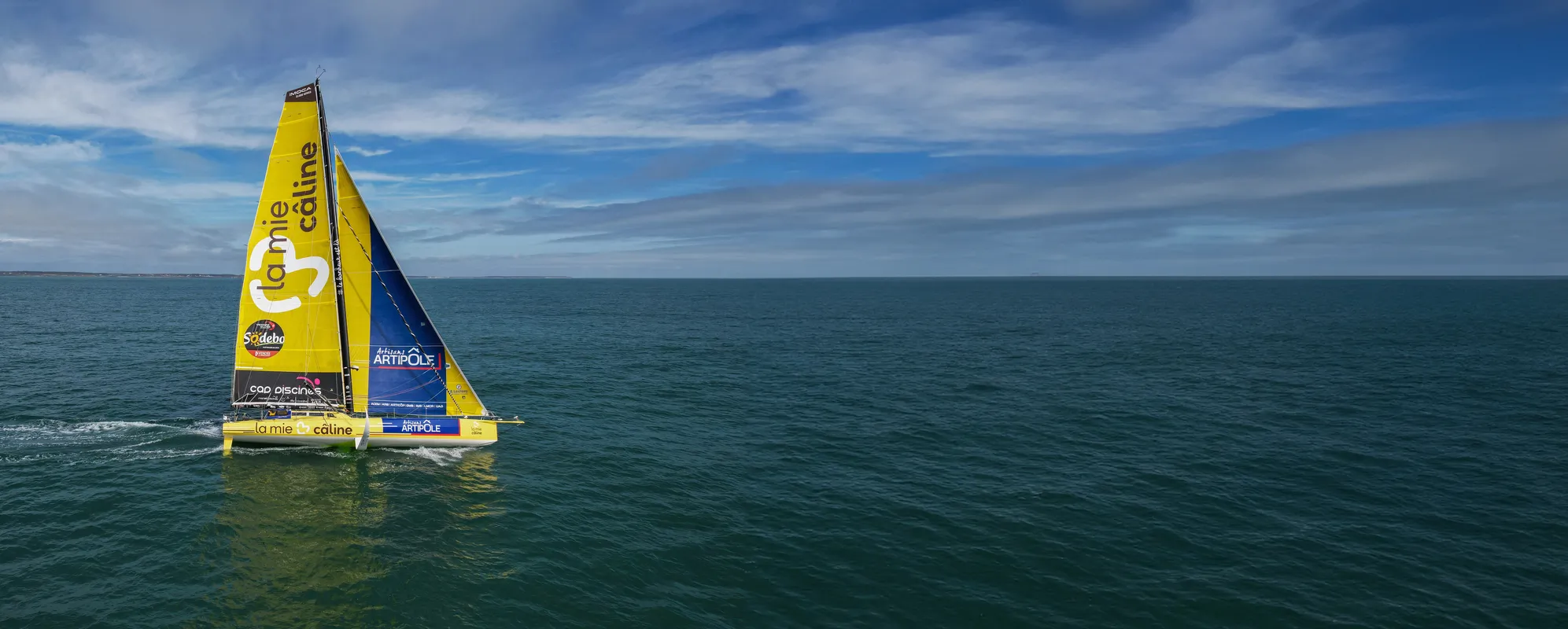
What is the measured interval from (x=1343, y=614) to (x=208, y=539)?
1557 inches

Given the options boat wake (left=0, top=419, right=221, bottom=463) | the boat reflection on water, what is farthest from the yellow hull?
boat wake (left=0, top=419, right=221, bottom=463)

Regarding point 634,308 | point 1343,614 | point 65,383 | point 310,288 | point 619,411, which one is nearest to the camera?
point 1343,614

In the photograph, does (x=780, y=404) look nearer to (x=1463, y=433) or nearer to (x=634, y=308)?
(x=1463, y=433)

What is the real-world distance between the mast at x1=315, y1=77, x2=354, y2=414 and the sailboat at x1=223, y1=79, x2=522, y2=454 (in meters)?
0.05

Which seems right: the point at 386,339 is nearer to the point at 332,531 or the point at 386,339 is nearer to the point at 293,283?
the point at 293,283

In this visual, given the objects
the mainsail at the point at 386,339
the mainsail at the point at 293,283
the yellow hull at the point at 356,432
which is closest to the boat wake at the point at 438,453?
the yellow hull at the point at 356,432

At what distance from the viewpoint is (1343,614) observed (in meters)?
22.0

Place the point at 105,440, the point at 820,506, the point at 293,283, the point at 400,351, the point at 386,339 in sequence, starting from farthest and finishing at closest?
the point at 400,351
the point at 386,339
the point at 105,440
the point at 293,283
the point at 820,506

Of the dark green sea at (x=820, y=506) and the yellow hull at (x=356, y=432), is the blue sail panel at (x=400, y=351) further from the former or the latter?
the dark green sea at (x=820, y=506)

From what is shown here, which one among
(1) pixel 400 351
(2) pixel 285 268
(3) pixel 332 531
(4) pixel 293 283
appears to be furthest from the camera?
(1) pixel 400 351

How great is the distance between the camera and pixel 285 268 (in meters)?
34.8

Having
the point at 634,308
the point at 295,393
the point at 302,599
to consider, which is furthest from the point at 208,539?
the point at 634,308

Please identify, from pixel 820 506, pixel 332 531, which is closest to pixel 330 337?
pixel 332 531

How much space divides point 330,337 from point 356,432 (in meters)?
5.26
